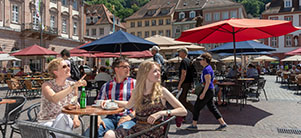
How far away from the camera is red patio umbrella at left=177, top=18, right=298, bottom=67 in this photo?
21.9 feet

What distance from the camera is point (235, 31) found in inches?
346

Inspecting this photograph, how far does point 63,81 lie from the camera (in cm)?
368

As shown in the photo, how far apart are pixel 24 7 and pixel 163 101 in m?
31.3

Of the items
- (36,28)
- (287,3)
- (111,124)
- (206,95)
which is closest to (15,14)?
(36,28)

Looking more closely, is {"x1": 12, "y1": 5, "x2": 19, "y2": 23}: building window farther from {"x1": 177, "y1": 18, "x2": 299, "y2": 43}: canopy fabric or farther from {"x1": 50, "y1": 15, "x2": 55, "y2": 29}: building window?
{"x1": 177, "y1": 18, "x2": 299, "y2": 43}: canopy fabric

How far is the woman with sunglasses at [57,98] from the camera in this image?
10.6ft

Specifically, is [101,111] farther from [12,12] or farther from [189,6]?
[189,6]

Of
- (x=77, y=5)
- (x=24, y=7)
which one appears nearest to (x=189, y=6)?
(x=77, y=5)

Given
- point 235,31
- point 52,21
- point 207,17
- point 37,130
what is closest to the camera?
point 37,130

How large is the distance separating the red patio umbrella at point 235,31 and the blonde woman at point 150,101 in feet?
12.6

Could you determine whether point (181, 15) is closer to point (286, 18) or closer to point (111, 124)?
point (286, 18)

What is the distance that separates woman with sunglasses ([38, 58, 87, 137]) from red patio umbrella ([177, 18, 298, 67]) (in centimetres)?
424

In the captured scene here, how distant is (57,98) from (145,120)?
1205 millimetres

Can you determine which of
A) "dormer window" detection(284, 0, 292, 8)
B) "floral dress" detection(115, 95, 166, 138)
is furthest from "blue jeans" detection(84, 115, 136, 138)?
"dormer window" detection(284, 0, 292, 8)
